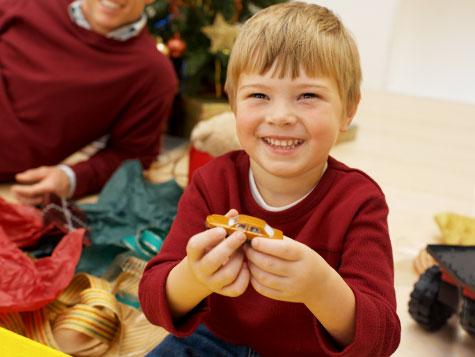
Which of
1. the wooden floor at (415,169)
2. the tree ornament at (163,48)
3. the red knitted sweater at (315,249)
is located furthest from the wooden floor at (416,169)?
the tree ornament at (163,48)

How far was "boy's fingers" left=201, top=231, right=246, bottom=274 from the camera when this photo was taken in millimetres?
549

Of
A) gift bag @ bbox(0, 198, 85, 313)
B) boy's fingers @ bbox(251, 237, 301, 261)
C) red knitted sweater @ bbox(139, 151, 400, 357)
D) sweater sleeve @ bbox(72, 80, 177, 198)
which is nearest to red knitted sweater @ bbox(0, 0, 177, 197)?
sweater sleeve @ bbox(72, 80, 177, 198)

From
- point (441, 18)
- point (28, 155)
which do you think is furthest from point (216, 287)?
point (441, 18)

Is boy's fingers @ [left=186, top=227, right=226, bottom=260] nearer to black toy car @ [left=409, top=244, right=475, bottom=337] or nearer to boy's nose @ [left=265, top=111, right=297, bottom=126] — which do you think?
boy's nose @ [left=265, top=111, right=297, bottom=126]

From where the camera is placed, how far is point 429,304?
1049mm

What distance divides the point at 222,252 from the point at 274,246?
5 centimetres

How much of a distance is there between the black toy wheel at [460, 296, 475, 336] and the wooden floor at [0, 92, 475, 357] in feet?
0.22

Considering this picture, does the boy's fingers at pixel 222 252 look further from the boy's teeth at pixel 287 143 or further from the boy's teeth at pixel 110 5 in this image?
the boy's teeth at pixel 110 5

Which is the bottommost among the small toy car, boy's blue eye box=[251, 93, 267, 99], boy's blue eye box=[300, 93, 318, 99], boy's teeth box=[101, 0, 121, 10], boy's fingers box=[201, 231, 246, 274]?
boy's teeth box=[101, 0, 121, 10]

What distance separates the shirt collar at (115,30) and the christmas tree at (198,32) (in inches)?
12.1

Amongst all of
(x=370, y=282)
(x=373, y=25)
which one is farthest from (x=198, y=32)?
(x=370, y=282)

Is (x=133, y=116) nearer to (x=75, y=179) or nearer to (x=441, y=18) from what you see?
(x=75, y=179)

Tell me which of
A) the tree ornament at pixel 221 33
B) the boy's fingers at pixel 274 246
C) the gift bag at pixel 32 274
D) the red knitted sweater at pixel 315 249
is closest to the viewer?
the boy's fingers at pixel 274 246

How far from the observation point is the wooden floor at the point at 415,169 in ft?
3.59
